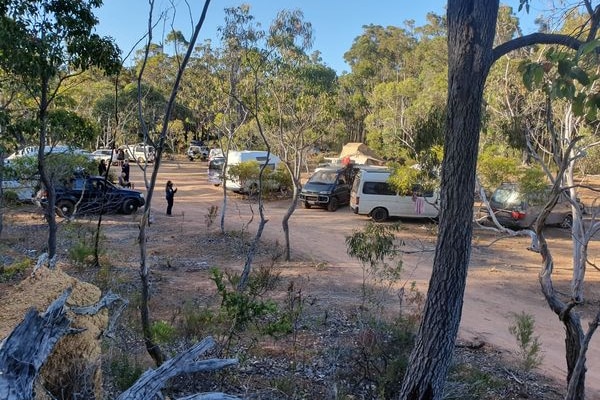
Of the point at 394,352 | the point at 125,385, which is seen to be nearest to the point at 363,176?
the point at 394,352

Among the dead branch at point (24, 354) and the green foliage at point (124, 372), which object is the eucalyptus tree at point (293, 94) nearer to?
the green foliage at point (124, 372)

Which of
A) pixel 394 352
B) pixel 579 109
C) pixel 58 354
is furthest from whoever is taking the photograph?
pixel 394 352

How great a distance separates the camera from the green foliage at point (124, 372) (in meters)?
4.79

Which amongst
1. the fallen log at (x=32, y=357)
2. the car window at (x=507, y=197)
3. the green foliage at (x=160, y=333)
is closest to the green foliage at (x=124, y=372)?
the green foliage at (x=160, y=333)

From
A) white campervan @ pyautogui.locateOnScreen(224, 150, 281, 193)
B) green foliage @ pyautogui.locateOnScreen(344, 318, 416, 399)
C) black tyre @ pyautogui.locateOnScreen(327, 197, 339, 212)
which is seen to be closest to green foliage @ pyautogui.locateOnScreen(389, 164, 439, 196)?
black tyre @ pyautogui.locateOnScreen(327, 197, 339, 212)

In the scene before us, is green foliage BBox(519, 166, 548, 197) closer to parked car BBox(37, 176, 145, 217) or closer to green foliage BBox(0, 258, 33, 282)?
parked car BBox(37, 176, 145, 217)

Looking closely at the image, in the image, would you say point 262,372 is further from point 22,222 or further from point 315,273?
point 22,222

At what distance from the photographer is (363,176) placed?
19.3 m

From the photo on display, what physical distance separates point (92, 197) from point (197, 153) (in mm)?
26818

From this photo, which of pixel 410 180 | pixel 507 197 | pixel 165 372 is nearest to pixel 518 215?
pixel 507 197

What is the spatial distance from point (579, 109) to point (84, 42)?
6.18 metres

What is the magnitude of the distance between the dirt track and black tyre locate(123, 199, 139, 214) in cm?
108

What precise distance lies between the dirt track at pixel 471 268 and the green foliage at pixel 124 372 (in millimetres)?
5199

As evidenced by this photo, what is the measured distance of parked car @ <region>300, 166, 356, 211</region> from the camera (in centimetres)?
2169
